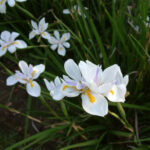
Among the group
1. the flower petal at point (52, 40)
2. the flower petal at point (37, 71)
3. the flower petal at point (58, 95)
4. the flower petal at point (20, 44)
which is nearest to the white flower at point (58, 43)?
the flower petal at point (52, 40)

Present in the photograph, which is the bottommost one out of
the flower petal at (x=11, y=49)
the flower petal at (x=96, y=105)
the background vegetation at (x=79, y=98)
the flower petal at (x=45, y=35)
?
the background vegetation at (x=79, y=98)

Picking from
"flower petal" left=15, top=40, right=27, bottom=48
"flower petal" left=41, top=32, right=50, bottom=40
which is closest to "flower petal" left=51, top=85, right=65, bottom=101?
"flower petal" left=15, top=40, right=27, bottom=48

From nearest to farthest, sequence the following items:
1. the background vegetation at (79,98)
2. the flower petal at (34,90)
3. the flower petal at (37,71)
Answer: the flower petal at (34,90)
the flower petal at (37,71)
the background vegetation at (79,98)

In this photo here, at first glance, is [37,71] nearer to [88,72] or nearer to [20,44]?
[20,44]

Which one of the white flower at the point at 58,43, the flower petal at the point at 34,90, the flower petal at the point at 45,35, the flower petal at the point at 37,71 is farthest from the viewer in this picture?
the white flower at the point at 58,43

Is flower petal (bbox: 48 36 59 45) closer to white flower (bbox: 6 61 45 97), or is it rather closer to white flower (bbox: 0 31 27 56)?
white flower (bbox: 0 31 27 56)

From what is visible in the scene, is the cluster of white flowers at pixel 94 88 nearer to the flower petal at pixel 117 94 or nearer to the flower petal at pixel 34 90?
the flower petal at pixel 117 94
